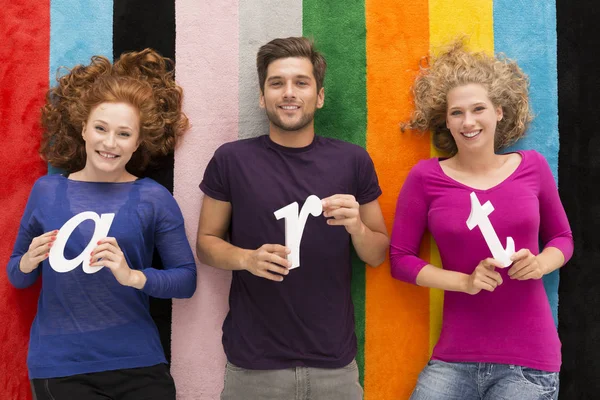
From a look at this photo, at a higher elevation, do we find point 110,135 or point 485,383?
point 110,135

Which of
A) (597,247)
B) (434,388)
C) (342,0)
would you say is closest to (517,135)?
(597,247)

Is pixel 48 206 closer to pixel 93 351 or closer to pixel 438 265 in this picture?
pixel 93 351

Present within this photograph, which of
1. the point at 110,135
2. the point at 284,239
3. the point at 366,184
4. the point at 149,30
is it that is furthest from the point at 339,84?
the point at 110,135

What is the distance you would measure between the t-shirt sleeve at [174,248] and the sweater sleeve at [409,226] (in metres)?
0.72

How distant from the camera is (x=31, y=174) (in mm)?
2037

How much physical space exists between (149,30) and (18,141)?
638 millimetres

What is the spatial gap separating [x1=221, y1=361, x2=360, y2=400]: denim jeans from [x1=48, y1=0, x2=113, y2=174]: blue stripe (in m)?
1.28

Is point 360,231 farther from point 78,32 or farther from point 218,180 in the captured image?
point 78,32

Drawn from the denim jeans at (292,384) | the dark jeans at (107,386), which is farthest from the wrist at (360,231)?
the dark jeans at (107,386)

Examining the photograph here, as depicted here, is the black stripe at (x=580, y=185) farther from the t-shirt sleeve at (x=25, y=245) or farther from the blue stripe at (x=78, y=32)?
the t-shirt sleeve at (x=25, y=245)

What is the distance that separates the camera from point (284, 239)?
186 cm

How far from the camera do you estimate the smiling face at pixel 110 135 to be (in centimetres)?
179

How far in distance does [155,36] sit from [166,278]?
0.92 metres

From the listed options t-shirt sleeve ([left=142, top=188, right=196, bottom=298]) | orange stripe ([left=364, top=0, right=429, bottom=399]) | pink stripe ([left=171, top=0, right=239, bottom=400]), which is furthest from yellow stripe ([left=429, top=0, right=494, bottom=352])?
t-shirt sleeve ([left=142, top=188, right=196, bottom=298])
